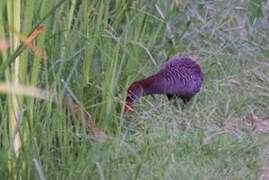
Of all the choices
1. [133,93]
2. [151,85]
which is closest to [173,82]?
[151,85]

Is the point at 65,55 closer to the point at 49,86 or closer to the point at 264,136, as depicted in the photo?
the point at 49,86

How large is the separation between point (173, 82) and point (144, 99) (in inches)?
6.4

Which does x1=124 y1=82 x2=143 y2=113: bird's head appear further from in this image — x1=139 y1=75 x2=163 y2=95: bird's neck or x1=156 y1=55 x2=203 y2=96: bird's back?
x1=156 y1=55 x2=203 y2=96: bird's back

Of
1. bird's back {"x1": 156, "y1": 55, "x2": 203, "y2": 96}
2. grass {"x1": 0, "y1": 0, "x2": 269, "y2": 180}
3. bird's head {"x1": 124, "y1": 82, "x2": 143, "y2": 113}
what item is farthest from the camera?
bird's back {"x1": 156, "y1": 55, "x2": 203, "y2": 96}

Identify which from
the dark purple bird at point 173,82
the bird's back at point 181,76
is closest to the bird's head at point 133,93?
the dark purple bird at point 173,82

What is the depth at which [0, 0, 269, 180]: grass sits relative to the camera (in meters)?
2.76

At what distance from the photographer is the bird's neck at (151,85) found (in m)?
3.65

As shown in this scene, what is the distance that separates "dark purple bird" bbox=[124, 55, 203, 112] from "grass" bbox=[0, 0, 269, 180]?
70 millimetres

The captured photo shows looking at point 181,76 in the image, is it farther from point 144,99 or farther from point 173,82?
point 144,99

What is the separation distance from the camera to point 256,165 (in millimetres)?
3229

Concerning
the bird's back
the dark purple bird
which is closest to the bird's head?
the dark purple bird

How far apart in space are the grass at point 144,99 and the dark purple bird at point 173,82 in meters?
0.07

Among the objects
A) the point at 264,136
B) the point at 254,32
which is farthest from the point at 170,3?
the point at 264,136

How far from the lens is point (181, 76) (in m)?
3.90
